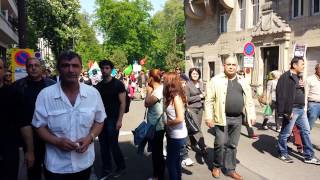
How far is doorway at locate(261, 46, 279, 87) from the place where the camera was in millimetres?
22141

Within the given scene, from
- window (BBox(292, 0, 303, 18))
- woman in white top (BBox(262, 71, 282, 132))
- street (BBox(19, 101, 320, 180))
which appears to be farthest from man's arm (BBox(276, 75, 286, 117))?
window (BBox(292, 0, 303, 18))

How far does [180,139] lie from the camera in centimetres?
559

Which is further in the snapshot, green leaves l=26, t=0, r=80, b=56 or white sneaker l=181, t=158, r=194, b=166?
green leaves l=26, t=0, r=80, b=56

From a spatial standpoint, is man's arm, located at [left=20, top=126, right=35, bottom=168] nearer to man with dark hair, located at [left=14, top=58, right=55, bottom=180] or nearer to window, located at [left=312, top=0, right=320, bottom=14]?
man with dark hair, located at [left=14, top=58, right=55, bottom=180]

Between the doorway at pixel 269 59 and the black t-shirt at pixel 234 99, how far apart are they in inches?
642

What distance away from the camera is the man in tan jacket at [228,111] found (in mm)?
6387

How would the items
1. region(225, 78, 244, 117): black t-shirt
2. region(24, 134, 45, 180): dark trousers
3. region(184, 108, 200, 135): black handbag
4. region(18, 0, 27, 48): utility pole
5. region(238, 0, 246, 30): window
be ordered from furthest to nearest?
region(238, 0, 246, 30): window
region(18, 0, 27, 48): utility pole
region(184, 108, 200, 135): black handbag
region(225, 78, 244, 117): black t-shirt
region(24, 134, 45, 180): dark trousers

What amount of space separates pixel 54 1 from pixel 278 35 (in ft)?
87.2

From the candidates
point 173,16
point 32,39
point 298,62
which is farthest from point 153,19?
point 298,62

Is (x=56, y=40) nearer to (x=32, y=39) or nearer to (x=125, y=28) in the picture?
(x=32, y=39)

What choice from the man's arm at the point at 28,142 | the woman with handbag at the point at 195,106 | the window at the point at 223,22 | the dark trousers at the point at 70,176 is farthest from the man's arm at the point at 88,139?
the window at the point at 223,22

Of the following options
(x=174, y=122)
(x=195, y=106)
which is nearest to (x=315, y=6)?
(x=195, y=106)

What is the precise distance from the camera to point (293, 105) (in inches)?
297

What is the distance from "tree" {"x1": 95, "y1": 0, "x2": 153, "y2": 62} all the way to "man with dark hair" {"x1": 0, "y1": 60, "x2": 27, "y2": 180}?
192ft
